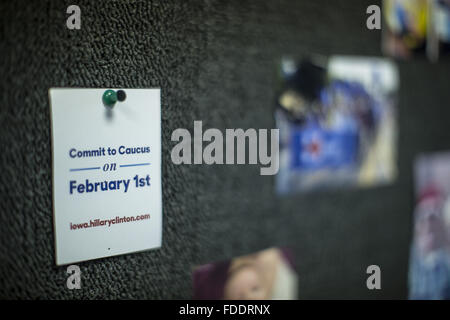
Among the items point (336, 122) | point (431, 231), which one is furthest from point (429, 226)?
point (336, 122)

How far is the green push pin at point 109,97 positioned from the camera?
0.42m

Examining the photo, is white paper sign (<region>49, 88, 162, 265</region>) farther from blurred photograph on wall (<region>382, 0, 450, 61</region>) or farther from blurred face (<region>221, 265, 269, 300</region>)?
blurred photograph on wall (<region>382, 0, 450, 61</region>)

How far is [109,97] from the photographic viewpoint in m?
0.43

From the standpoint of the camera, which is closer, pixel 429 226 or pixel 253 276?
pixel 253 276

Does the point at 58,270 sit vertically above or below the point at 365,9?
below

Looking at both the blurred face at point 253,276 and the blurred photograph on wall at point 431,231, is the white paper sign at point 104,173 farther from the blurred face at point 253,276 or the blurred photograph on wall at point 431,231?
the blurred photograph on wall at point 431,231

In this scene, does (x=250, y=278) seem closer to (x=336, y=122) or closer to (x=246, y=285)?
(x=246, y=285)

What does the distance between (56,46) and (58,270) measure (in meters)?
0.20

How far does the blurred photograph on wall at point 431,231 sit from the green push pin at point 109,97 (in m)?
0.50

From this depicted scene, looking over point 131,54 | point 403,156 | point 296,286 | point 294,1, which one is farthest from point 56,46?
point 403,156

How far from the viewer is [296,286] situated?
593 mm

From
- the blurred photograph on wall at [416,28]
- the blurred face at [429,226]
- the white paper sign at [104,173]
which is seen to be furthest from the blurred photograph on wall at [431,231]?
the white paper sign at [104,173]

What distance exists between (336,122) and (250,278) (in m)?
0.23
